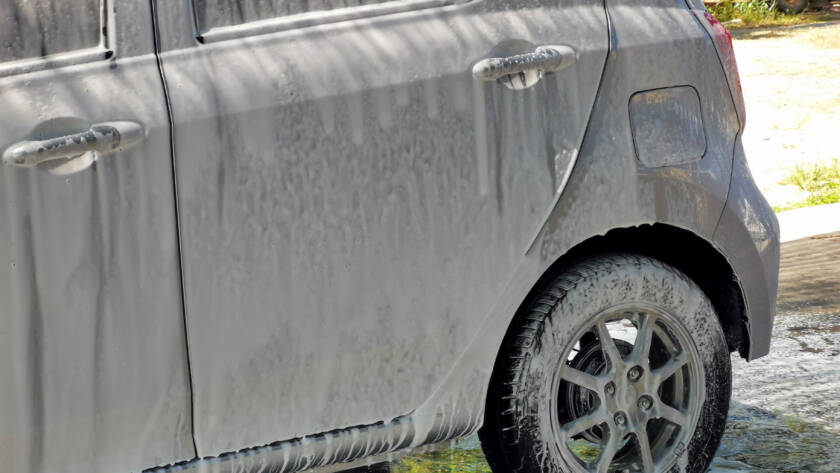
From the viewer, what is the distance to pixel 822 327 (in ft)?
18.1

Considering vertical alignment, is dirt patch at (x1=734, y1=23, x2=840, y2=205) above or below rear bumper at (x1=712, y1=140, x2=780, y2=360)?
below

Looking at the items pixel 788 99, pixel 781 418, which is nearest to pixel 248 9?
pixel 781 418

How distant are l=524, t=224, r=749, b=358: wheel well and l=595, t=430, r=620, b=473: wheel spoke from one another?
48cm

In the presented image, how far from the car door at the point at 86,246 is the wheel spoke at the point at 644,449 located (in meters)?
1.30

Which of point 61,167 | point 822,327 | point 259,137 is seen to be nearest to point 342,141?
point 259,137

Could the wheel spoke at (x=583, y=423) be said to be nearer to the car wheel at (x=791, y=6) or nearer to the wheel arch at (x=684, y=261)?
the wheel arch at (x=684, y=261)

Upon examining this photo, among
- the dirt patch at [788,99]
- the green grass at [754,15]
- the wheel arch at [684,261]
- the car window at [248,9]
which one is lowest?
the green grass at [754,15]

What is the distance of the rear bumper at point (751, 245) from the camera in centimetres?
349

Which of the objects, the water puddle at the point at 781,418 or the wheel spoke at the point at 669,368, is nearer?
the wheel spoke at the point at 669,368

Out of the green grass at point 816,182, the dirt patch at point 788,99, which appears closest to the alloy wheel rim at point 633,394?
the green grass at point 816,182

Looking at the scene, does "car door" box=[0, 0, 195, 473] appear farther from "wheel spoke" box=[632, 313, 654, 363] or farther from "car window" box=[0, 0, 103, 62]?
"wheel spoke" box=[632, 313, 654, 363]

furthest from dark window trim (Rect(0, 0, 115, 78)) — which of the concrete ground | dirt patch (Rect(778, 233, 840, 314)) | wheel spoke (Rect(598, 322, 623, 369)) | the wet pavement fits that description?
dirt patch (Rect(778, 233, 840, 314))

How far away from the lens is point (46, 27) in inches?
106

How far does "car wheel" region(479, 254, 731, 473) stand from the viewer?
10.7 feet
